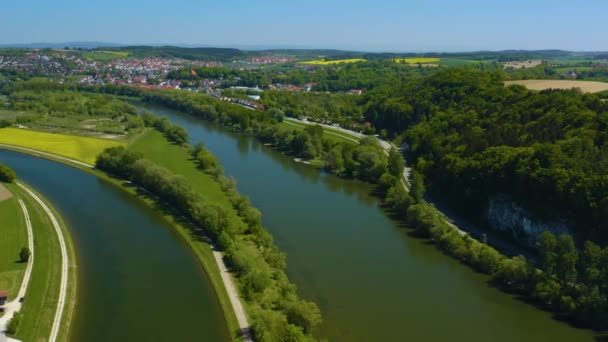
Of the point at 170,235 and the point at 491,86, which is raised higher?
the point at 491,86

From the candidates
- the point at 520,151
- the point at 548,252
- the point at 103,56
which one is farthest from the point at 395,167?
the point at 103,56

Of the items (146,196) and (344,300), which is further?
(146,196)

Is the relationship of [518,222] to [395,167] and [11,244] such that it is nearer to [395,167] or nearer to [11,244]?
[395,167]

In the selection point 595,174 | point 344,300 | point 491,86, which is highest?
point 491,86

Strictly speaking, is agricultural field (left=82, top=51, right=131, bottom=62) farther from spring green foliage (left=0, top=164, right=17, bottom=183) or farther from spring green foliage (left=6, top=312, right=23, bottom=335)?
spring green foliage (left=6, top=312, right=23, bottom=335)

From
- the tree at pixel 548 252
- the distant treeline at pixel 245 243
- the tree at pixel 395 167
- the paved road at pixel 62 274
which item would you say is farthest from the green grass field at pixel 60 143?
the tree at pixel 548 252

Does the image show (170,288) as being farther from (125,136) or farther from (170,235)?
(125,136)

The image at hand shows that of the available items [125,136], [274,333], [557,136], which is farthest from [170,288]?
[125,136]
